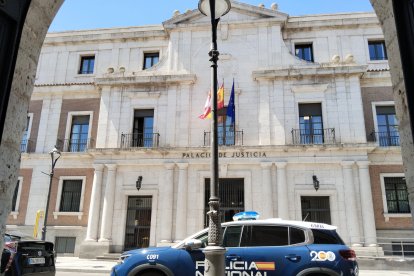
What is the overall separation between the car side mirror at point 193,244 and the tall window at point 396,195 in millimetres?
16054

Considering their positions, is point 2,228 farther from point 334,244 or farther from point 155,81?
point 155,81

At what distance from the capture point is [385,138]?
20.9m

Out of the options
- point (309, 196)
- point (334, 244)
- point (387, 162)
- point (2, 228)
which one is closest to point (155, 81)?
point (309, 196)

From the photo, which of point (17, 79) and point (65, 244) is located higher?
point (17, 79)

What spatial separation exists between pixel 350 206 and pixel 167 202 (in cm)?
972

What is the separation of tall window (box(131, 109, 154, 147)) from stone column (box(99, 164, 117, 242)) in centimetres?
221

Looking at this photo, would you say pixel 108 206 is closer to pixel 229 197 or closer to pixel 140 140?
pixel 140 140

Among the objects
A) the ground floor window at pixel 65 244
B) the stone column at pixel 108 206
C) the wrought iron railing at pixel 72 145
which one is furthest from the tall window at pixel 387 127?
the ground floor window at pixel 65 244

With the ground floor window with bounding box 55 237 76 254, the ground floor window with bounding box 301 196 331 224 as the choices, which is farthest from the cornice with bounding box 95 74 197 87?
the ground floor window with bounding box 301 196 331 224

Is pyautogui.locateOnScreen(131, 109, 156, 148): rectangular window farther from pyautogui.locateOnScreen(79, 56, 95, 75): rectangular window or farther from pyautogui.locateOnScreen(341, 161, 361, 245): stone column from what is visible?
pyautogui.locateOnScreen(341, 161, 361, 245): stone column

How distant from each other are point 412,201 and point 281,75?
63.8ft

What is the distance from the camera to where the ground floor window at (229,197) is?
1995 centimetres

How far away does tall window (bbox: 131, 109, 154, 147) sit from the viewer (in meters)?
22.0

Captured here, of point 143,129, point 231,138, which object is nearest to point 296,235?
point 231,138
